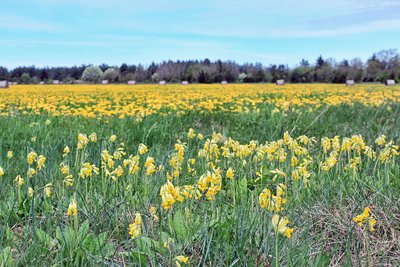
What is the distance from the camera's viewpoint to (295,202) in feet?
9.45

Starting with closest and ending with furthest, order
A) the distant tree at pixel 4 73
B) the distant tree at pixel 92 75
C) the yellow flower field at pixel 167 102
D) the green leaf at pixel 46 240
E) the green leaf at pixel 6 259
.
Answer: the green leaf at pixel 6 259, the green leaf at pixel 46 240, the yellow flower field at pixel 167 102, the distant tree at pixel 92 75, the distant tree at pixel 4 73

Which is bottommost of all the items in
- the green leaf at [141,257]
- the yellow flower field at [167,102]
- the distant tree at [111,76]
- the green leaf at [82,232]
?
the green leaf at [141,257]

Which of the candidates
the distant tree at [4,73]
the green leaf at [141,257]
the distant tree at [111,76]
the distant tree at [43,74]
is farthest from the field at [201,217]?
the distant tree at [43,74]

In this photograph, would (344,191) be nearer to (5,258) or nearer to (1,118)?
(5,258)

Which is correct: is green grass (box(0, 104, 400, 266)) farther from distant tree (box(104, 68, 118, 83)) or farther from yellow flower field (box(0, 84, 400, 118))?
distant tree (box(104, 68, 118, 83))

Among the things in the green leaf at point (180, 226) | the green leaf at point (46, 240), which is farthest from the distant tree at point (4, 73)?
the green leaf at point (180, 226)

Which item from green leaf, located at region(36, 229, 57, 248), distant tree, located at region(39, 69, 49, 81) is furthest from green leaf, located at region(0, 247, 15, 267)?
distant tree, located at region(39, 69, 49, 81)

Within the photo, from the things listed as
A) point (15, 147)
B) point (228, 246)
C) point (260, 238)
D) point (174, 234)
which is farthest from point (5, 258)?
point (15, 147)

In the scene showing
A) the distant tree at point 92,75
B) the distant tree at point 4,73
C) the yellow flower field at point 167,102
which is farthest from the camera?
the distant tree at point 4,73

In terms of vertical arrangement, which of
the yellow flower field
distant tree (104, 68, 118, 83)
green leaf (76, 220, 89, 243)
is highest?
distant tree (104, 68, 118, 83)

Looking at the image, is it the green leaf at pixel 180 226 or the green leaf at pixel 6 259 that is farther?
the green leaf at pixel 180 226

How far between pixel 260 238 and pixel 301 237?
0.34 m

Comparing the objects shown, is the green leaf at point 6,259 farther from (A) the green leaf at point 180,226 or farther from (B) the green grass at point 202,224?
(A) the green leaf at point 180,226

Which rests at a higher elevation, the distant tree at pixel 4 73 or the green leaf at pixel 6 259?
the distant tree at pixel 4 73
